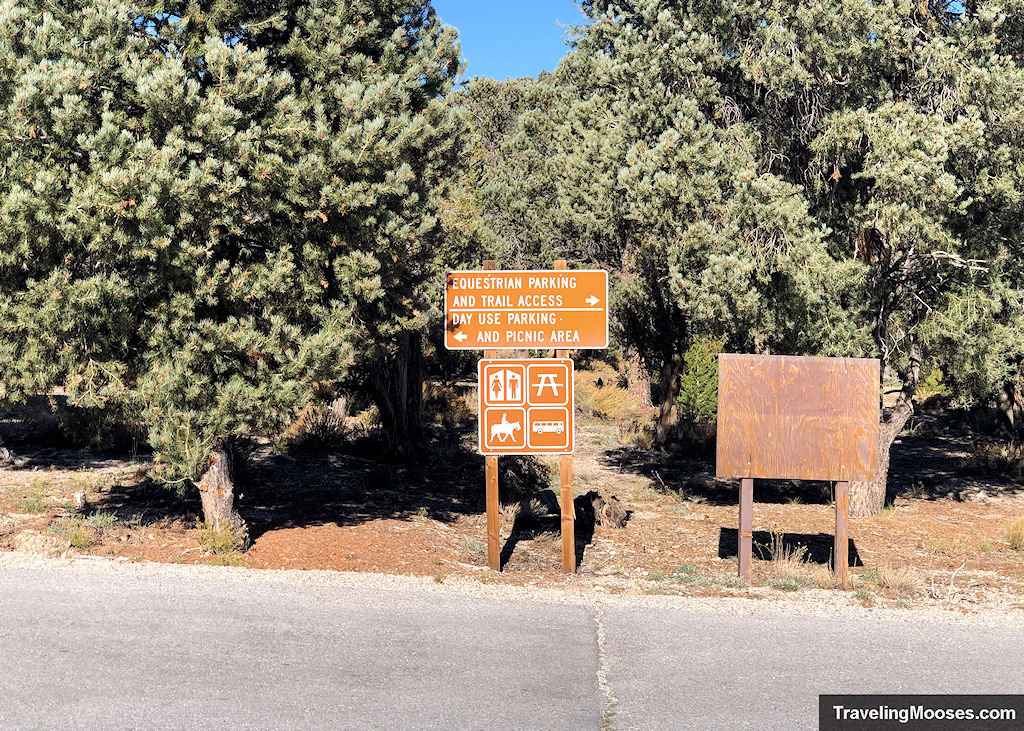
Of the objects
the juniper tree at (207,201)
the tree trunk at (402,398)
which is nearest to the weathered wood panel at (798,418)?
the juniper tree at (207,201)

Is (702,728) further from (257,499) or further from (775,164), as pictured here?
(775,164)

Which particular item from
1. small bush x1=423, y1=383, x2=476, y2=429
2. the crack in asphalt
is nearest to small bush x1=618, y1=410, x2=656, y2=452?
small bush x1=423, y1=383, x2=476, y2=429

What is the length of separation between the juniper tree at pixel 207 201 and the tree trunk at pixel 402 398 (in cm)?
578

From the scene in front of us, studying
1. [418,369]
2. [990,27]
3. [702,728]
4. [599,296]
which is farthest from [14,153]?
[990,27]

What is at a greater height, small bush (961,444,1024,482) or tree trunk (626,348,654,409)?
tree trunk (626,348,654,409)

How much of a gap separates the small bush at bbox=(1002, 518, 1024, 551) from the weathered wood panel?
12.4 ft

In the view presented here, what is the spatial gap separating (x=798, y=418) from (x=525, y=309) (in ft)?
9.43

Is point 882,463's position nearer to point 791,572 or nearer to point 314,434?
point 791,572

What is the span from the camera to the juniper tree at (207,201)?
7.95 metres

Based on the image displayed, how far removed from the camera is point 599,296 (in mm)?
9609

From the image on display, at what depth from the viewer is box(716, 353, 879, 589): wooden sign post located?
30.9ft

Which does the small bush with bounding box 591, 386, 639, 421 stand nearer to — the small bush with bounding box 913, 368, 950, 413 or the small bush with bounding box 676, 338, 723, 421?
the small bush with bounding box 676, 338, 723, 421

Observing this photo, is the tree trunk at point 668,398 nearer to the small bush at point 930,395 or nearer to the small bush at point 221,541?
the small bush at point 930,395

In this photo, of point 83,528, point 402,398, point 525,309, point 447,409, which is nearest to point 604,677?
point 525,309
